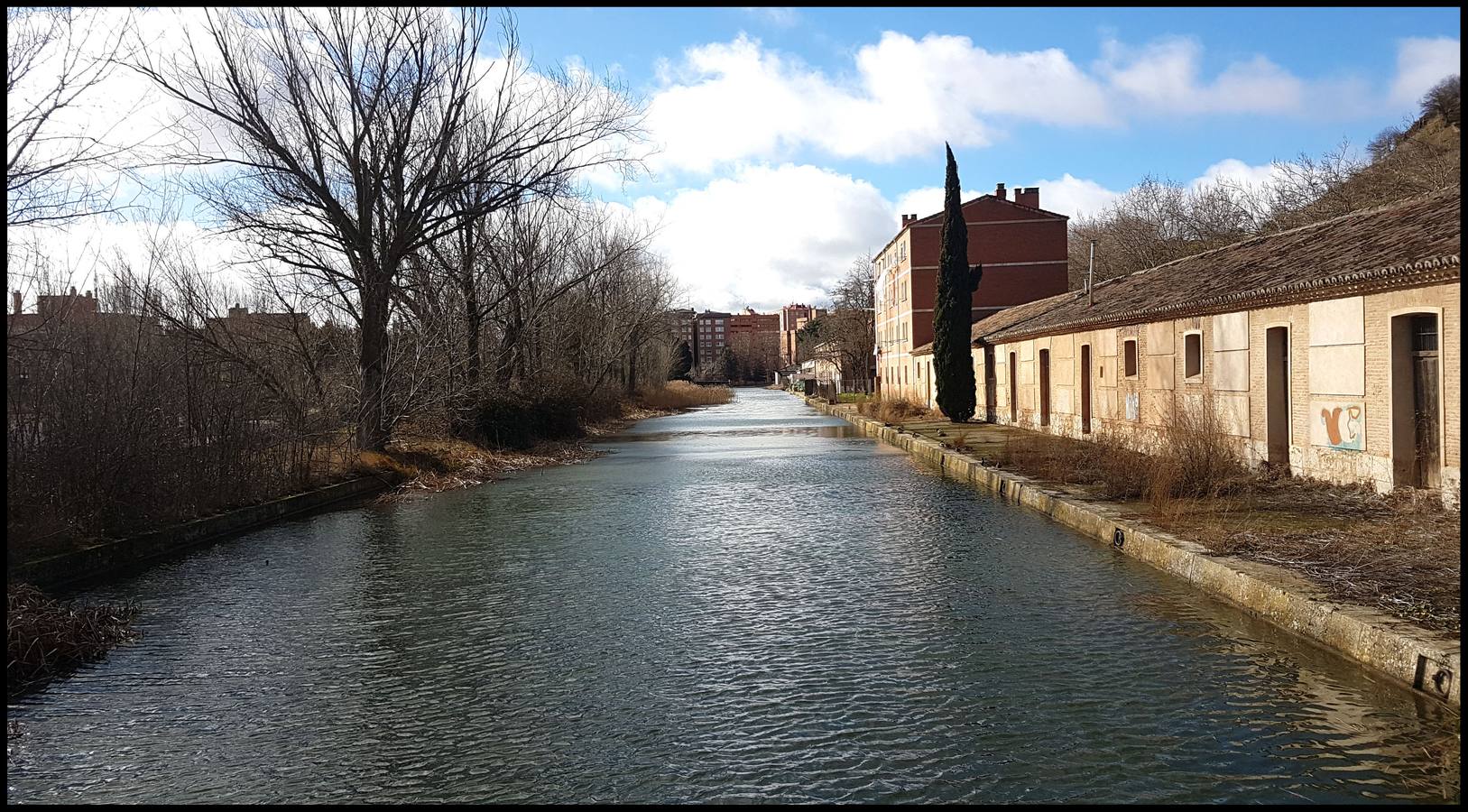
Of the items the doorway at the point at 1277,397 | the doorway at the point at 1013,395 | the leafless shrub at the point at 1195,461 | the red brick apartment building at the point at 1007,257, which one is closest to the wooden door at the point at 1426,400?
the leafless shrub at the point at 1195,461

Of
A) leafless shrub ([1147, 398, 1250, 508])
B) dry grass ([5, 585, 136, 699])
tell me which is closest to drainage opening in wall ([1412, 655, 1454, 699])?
leafless shrub ([1147, 398, 1250, 508])

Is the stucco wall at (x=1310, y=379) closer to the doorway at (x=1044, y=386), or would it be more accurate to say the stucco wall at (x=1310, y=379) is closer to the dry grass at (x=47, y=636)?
the doorway at (x=1044, y=386)

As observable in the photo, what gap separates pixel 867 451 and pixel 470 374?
1020 cm

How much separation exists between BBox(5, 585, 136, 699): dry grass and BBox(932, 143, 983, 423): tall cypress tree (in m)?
29.6

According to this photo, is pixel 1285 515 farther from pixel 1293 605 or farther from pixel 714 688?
pixel 714 688

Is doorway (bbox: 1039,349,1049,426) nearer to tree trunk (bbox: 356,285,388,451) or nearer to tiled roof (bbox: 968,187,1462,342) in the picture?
tiled roof (bbox: 968,187,1462,342)

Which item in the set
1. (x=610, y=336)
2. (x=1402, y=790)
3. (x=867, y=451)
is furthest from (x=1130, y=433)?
(x=610, y=336)

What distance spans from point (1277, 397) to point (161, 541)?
15.1 m

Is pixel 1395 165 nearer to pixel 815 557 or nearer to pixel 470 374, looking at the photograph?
pixel 470 374

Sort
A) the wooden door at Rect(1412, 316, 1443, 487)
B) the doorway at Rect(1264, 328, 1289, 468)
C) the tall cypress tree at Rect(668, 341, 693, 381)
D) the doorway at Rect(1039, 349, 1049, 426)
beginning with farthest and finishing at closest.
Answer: the tall cypress tree at Rect(668, 341, 693, 381), the doorway at Rect(1039, 349, 1049, 426), the doorway at Rect(1264, 328, 1289, 468), the wooden door at Rect(1412, 316, 1443, 487)

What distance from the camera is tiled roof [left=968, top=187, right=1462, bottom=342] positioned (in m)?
12.4

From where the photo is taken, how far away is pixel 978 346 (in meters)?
38.0

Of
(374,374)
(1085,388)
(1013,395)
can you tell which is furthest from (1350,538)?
(1013,395)

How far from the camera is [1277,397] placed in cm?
1598
